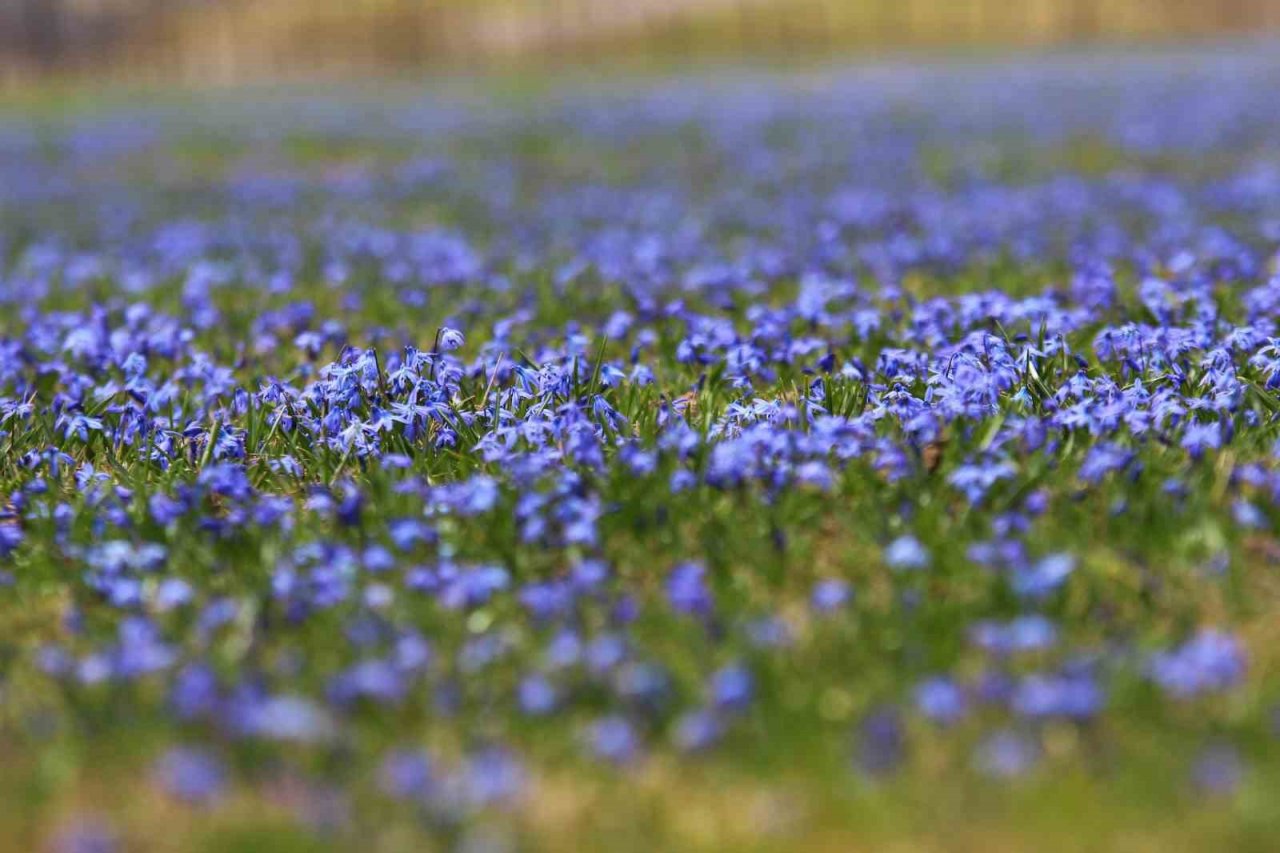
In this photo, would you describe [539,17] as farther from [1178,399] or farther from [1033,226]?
[1178,399]

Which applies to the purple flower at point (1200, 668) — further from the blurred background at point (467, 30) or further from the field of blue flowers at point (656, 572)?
the blurred background at point (467, 30)

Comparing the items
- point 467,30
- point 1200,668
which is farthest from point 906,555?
point 467,30

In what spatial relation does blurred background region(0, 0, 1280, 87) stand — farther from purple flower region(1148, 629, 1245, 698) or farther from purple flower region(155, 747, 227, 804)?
purple flower region(155, 747, 227, 804)

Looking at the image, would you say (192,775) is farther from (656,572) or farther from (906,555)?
(906,555)

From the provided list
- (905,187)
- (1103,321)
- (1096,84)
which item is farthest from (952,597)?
(1096,84)

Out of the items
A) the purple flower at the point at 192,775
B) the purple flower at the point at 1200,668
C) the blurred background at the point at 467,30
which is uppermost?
the blurred background at the point at 467,30

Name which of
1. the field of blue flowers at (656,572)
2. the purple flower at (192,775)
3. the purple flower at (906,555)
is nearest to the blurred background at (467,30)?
the field of blue flowers at (656,572)
